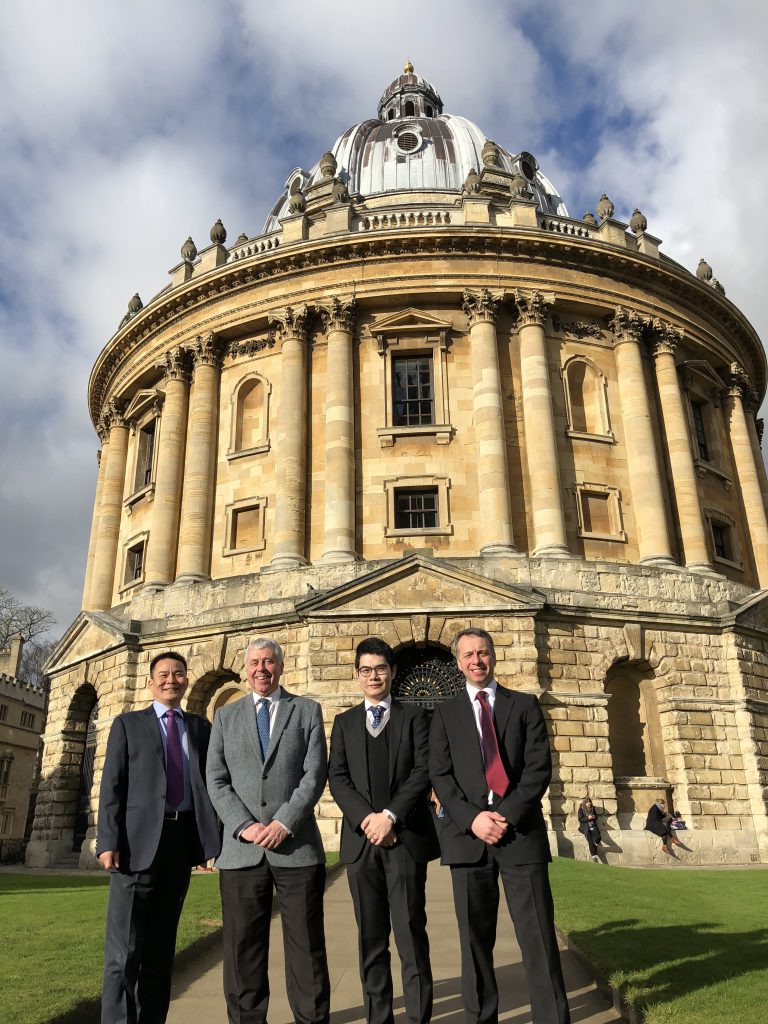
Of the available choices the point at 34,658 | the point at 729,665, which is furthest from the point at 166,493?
the point at 34,658

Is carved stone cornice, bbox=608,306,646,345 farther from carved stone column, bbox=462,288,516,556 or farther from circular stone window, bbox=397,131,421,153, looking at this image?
circular stone window, bbox=397,131,421,153

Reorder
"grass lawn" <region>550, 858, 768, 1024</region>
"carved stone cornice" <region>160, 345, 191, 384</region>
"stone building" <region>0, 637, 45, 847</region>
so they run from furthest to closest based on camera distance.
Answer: "stone building" <region>0, 637, 45, 847</region> < "carved stone cornice" <region>160, 345, 191, 384</region> < "grass lawn" <region>550, 858, 768, 1024</region>

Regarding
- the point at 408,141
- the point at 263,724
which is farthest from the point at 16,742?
the point at 263,724

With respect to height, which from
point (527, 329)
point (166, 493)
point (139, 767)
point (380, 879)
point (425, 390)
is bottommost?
point (380, 879)

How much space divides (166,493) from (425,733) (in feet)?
76.6

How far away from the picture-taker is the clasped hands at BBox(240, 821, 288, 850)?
17.7 ft

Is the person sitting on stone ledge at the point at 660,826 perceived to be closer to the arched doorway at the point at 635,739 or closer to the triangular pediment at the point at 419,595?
the arched doorway at the point at 635,739

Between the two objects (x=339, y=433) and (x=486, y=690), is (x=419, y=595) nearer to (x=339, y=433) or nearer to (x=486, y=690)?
(x=339, y=433)

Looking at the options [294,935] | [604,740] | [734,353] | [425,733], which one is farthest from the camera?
[734,353]

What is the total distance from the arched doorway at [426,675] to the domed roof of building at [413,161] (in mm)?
21896

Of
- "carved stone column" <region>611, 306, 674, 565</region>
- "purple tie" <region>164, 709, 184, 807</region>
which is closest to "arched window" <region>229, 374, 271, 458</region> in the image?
"carved stone column" <region>611, 306, 674, 565</region>

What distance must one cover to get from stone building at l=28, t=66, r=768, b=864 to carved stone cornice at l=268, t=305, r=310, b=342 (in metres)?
0.08

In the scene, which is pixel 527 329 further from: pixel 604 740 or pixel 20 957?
pixel 20 957

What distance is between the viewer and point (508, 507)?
2452cm
